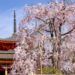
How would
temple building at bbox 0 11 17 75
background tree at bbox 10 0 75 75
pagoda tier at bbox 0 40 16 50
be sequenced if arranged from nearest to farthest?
background tree at bbox 10 0 75 75, temple building at bbox 0 11 17 75, pagoda tier at bbox 0 40 16 50

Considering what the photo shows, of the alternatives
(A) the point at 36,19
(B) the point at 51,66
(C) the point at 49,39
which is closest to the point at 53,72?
(B) the point at 51,66

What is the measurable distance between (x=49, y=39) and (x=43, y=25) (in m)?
1.10

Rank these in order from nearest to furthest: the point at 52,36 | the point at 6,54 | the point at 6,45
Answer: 1. the point at 52,36
2. the point at 6,54
3. the point at 6,45

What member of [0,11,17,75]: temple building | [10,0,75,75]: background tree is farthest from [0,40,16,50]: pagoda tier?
[10,0,75,75]: background tree

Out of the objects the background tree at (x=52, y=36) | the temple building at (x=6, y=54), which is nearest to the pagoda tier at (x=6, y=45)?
the temple building at (x=6, y=54)

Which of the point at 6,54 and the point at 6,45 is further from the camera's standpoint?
the point at 6,45

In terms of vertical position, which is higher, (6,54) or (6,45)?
(6,45)

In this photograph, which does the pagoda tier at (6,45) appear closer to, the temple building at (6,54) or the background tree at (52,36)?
the temple building at (6,54)

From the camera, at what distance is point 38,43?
23.7 metres

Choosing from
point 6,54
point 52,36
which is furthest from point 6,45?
point 52,36

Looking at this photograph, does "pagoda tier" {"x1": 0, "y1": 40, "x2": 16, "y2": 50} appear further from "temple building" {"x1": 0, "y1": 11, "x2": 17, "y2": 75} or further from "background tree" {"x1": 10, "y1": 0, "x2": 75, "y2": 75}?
"background tree" {"x1": 10, "y1": 0, "x2": 75, "y2": 75}

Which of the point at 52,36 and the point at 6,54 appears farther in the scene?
the point at 6,54

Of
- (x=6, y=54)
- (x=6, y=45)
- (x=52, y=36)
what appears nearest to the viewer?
(x=52, y=36)

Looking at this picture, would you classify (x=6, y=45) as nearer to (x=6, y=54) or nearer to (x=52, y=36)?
(x=6, y=54)
